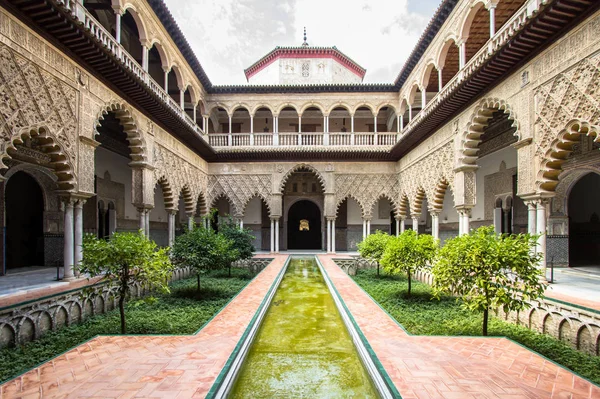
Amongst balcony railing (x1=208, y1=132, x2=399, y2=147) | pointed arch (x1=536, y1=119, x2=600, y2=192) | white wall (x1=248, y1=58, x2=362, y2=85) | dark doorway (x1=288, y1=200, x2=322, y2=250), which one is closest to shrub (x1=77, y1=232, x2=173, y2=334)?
pointed arch (x1=536, y1=119, x2=600, y2=192)

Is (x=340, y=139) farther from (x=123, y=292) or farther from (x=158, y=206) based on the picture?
(x=123, y=292)

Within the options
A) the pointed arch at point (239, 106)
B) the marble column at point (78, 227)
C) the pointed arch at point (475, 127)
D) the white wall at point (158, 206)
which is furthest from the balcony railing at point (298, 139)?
the marble column at point (78, 227)

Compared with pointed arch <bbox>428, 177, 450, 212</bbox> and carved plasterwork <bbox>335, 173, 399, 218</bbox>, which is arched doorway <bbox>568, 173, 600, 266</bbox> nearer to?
pointed arch <bbox>428, 177, 450, 212</bbox>

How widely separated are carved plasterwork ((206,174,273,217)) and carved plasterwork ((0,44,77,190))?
9645mm

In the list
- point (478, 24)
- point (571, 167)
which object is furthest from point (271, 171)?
point (571, 167)

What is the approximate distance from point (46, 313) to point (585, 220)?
13269mm

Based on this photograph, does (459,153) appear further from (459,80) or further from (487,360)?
(487,360)

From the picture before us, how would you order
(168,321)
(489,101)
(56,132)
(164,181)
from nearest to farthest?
(168,321)
(56,132)
(489,101)
(164,181)

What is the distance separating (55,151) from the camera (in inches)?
254

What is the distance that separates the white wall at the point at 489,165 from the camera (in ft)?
36.6

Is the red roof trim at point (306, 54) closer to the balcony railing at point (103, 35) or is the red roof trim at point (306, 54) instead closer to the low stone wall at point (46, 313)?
the balcony railing at point (103, 35)

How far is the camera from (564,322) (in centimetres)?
473

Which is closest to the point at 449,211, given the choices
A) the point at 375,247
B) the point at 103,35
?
the point at 375,247

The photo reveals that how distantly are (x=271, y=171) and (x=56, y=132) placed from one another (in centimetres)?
1058
